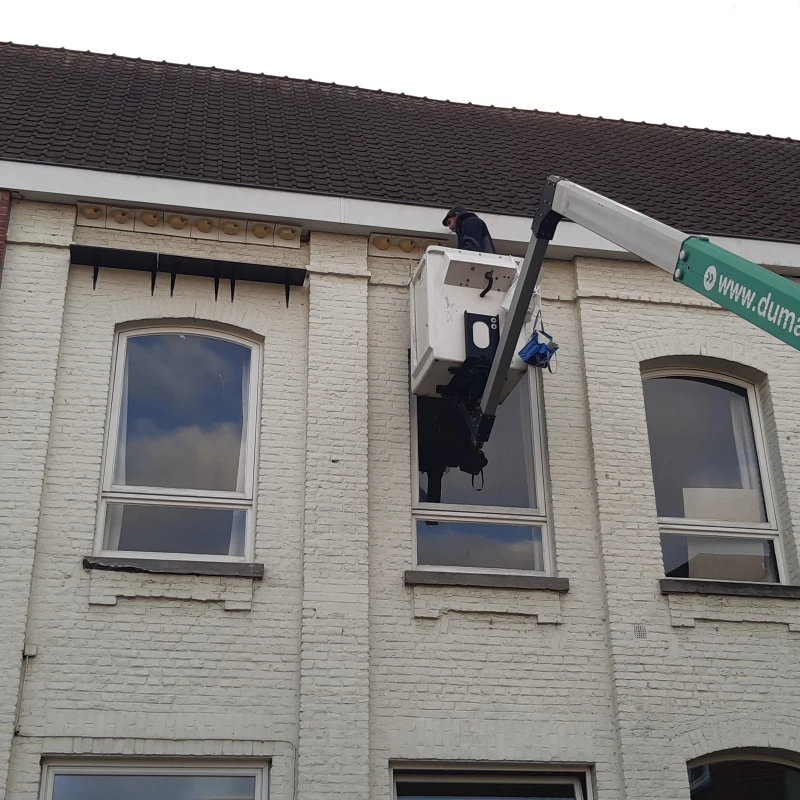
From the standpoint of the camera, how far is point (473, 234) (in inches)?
377

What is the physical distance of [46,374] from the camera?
895cm

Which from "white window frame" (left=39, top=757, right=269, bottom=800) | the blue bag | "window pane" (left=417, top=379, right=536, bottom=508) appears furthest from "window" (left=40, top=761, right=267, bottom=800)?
the blue bag

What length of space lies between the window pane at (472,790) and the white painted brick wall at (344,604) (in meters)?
0.26

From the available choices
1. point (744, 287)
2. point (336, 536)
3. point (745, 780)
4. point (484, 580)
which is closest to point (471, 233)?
point (336, 536)

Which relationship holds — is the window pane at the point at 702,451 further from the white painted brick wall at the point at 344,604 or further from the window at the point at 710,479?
the white painted brick wall at the point at 344,604

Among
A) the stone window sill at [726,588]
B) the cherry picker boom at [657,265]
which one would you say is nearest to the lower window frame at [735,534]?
the stone window sill at [726,588]

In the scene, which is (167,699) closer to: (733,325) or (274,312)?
(274,312)

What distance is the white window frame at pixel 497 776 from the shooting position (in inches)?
328

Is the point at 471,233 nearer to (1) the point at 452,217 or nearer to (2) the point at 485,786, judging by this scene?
(1) the point at 452,217

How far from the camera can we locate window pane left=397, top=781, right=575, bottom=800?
27.4ft

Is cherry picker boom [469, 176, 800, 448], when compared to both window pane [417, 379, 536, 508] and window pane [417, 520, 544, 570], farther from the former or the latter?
window pane [417, 520, 544, 570]

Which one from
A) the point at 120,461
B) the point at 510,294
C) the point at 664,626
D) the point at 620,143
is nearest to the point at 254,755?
the point at 120,461

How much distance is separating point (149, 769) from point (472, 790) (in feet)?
7.91

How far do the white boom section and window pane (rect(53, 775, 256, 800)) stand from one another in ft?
11.0
